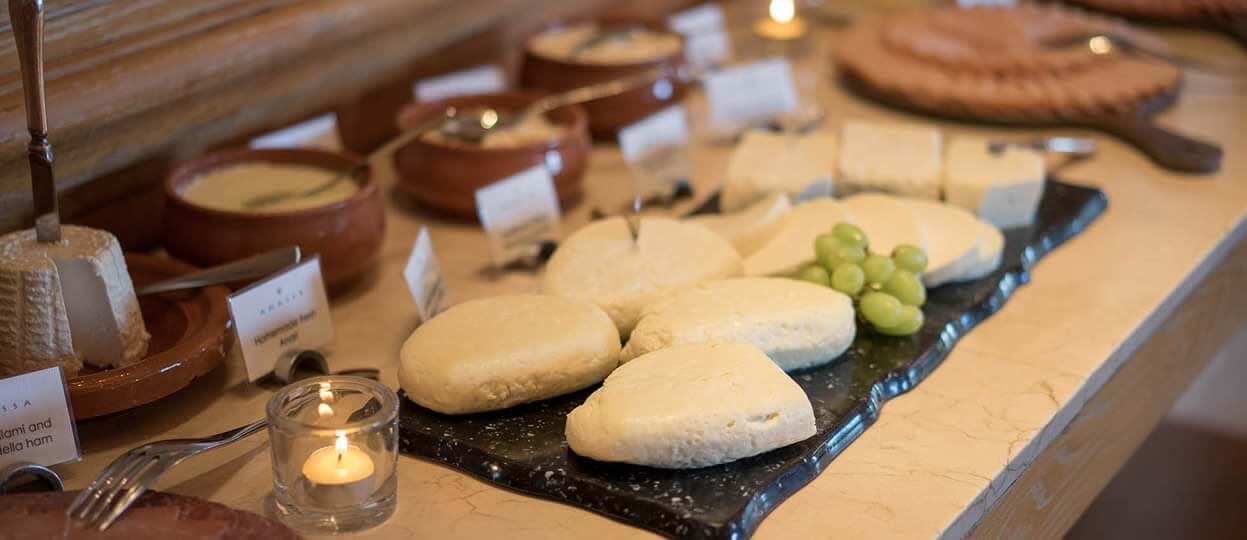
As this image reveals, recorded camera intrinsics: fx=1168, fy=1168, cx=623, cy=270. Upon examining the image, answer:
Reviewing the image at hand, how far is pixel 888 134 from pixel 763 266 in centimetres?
46

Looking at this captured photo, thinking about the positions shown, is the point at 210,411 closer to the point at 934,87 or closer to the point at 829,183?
the point at 829,183

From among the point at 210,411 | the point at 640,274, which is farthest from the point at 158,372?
the point at 640,274

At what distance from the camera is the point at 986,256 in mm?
1375

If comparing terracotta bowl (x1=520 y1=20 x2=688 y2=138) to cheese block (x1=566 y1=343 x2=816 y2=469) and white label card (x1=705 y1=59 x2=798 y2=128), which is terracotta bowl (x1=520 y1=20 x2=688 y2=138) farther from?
cheese block (x1=566 y1=343 x2=816 y2=469)

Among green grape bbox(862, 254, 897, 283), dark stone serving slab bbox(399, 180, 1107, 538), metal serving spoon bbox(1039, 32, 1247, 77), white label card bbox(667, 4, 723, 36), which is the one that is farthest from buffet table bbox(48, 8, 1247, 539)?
white label card bbox(667, 4, 723, 36)

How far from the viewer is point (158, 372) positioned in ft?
3.35

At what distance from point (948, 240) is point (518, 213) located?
521 mm

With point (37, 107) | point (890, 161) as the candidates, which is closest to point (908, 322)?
point (890, 161)

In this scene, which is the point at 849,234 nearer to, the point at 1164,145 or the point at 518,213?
the point at 518,213

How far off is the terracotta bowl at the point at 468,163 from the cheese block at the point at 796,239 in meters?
0.33

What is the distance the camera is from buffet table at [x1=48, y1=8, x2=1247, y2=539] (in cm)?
98

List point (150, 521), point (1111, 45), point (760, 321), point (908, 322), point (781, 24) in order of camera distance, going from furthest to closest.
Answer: point (781, 24)
point (1111, 45)
point (908, 322)
point (760, 321)
point (150, 521)

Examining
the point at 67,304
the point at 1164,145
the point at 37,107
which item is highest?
the point at 37,107

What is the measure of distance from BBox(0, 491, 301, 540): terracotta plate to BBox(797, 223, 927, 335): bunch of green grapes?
2.03ft
